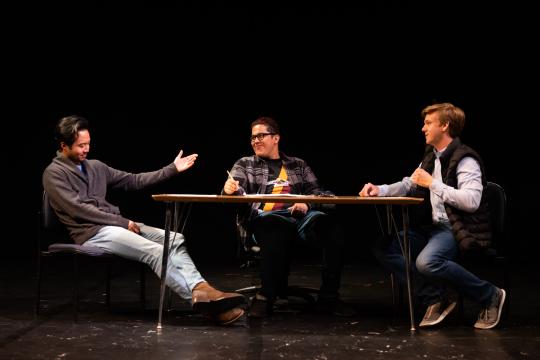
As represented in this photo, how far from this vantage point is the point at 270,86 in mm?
5961

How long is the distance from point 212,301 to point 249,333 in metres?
0.25

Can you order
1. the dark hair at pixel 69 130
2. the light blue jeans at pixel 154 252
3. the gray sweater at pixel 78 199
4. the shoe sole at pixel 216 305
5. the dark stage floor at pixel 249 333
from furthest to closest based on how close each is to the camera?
the dark hair at pixel 69 130
the gray sweater at pixel 78 199
the light blue jeans at pixel 154 252
the shoe sole at pixel 216 305
the dark stage floor at pixel 249 333

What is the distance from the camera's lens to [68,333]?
292 cm

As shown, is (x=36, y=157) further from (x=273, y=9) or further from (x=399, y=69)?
(x=399, y=69)

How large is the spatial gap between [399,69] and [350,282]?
2.09 meters

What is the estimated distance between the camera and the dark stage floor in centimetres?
258

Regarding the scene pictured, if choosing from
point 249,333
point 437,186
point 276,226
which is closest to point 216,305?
point 249,333

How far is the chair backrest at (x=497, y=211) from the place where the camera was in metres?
3.45

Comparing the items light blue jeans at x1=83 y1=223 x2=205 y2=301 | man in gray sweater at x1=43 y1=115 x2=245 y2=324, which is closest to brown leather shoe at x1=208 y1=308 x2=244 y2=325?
man in gray sweater at x1=43 y1=115 x2=245 y2=324

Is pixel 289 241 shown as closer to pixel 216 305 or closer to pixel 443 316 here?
pixel 216 305

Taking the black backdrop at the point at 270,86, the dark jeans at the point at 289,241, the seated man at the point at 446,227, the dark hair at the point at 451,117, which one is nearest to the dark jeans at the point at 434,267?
the seated man at the point at 446,227

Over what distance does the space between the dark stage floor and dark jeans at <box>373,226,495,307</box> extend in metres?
0.16

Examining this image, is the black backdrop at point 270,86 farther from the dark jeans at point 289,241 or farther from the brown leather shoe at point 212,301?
the brown leather shoe at point 212,301

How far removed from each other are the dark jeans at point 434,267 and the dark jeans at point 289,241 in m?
0.22
